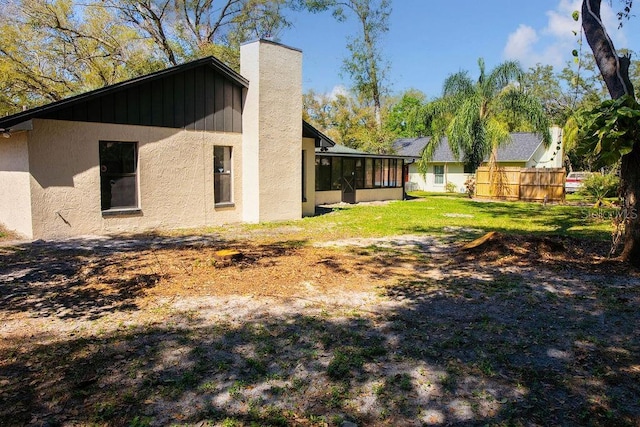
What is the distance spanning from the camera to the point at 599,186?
2370 cm

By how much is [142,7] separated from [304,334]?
25725mm

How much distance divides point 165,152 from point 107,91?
2038 mm

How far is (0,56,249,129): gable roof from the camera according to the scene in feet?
30.6

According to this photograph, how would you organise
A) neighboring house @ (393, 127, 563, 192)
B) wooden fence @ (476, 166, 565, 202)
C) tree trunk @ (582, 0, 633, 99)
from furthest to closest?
neighboring house @ (393, 127, 563, 192)
wooden fence @ (476, 166, 565, 202)
tree trunk @ (582, 0, 633, 99)

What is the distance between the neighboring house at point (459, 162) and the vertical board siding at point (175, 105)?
20.7m

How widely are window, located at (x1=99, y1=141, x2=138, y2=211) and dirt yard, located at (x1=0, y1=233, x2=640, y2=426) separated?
128 inches

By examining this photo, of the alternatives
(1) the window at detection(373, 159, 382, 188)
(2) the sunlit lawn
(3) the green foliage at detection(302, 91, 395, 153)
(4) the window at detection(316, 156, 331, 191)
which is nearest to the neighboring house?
(3) the green foliage at detection(302, 91, 395, 153)

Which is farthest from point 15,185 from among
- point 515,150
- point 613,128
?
point 515,150

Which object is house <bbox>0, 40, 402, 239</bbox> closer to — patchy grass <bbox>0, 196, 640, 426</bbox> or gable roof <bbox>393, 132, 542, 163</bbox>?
patchy grass <bbox>0, 196, 640, 426</bbox>

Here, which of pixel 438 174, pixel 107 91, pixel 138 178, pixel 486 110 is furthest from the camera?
pixel 438 174

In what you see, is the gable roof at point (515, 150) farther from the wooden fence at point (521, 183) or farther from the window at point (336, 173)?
the window at point (336, 173)

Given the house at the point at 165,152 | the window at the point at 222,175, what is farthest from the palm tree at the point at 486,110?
the window at the point at 222,175

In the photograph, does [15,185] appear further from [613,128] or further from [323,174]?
[323,174]

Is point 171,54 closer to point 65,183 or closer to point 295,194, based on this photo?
point 295,194
